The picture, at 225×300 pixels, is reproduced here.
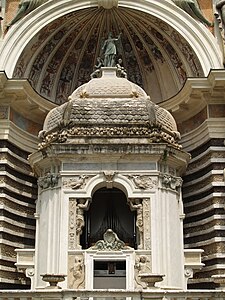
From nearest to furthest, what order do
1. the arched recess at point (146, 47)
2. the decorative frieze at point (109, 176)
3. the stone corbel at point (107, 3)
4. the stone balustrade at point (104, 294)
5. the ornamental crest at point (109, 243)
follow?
the stone balustrade at point (104, 294)
the ornamental crest at point (109, 243)
the decorative frieze at point (109, 176)
the arched recess at point (146, 47)
the stone corbel at point (107, 3)

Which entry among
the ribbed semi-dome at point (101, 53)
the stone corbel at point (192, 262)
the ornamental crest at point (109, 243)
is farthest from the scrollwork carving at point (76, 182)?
the ribbed semi-dome at point (101, 53)

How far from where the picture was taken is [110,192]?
1308 cm

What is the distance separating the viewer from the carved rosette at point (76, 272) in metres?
11.4

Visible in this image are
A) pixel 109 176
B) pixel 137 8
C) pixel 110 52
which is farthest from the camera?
Result: pixel 137 8

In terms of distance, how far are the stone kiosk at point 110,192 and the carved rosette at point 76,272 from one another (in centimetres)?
2

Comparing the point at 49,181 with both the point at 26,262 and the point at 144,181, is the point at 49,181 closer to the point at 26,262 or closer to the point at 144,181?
the point at 26,262

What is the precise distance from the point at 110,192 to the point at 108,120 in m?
1.71

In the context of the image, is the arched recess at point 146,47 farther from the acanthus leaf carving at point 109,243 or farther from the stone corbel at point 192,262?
the acanthus leaf carving at point 109,243

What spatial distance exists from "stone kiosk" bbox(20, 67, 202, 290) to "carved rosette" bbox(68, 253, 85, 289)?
20mm

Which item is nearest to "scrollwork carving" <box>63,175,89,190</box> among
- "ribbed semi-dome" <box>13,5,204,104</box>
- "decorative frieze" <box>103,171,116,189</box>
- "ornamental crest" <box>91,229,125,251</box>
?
"decorative frieze" <box>103,171,116,189</box>

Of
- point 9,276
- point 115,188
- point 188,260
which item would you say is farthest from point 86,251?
point 9,276

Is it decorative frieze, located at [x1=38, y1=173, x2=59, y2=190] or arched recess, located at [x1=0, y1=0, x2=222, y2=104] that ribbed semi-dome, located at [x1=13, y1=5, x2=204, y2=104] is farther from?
decorative frieze, located at [x1=38, y1=173, x2=59, y2=190]

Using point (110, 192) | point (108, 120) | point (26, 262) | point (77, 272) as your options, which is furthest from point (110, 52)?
point (77, 272)

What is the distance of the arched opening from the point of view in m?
12.6
